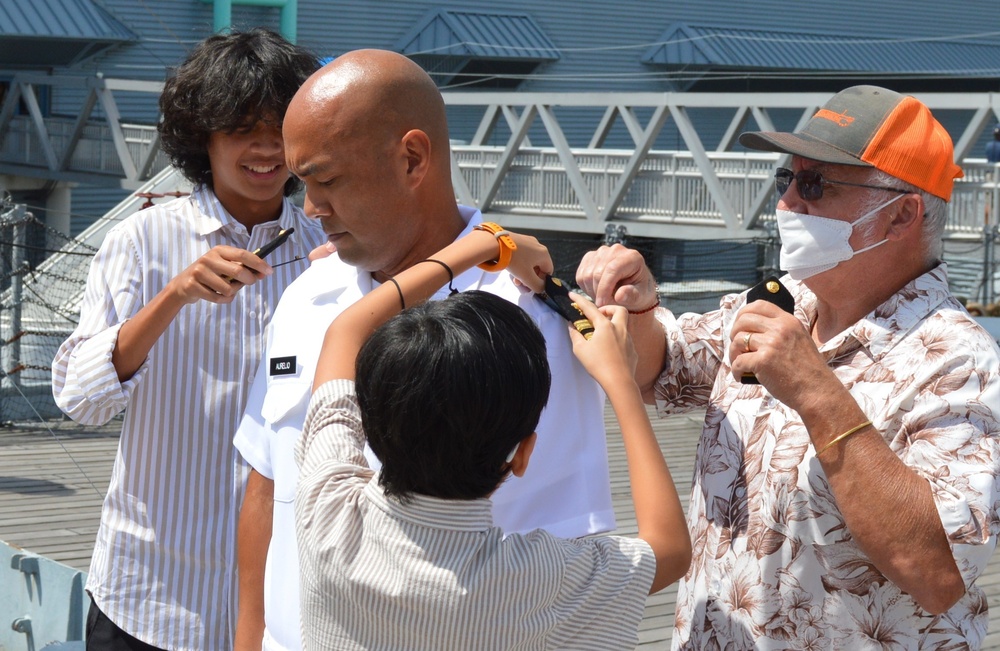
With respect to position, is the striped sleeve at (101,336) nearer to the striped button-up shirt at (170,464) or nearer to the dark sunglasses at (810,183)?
the striped button-up shirt at (170,464)

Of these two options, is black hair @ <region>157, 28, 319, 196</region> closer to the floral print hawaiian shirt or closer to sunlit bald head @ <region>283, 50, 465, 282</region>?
sunlit bald head @ <region>283, 50, 465, 282</region>

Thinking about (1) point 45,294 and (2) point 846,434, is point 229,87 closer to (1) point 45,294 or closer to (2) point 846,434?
(2) point 846,434

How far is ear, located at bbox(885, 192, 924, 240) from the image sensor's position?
2.10 metres

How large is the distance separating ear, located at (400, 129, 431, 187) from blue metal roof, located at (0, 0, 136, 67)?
19.1m

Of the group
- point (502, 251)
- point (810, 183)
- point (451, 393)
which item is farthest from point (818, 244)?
point (451, 393)

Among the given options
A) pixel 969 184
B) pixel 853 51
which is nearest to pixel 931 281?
pixel 969 184

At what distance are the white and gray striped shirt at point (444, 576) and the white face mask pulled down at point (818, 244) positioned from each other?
2.31 ft

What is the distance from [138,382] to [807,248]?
1275 mm

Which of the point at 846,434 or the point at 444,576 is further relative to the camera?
the point at 846,434

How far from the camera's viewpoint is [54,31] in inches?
789

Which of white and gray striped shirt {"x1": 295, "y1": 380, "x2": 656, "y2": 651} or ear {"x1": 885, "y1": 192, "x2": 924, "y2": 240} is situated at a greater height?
ear {"x1": 885, "y1": 192, "x2": 924, "y2": 240}

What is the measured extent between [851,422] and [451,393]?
2.29ft

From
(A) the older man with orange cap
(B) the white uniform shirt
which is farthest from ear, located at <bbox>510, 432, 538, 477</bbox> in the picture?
(A) the older man with orange cap

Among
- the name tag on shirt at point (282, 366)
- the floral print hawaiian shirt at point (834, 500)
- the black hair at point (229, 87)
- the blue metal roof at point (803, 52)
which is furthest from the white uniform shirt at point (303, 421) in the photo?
the blue metal roof at point (803, 52)
